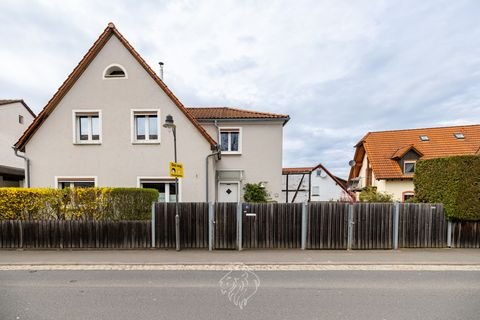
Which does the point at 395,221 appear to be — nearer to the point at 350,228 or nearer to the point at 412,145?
the point at 350,228

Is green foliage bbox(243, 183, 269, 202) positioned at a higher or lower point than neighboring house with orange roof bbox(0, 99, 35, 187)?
lower

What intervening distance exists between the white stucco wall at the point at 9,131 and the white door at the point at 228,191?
17.3 metres

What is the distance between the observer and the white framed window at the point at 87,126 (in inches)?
416

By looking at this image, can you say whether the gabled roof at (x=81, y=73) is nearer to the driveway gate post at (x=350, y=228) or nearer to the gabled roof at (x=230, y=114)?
the gabled roof at (x=230, y=114)

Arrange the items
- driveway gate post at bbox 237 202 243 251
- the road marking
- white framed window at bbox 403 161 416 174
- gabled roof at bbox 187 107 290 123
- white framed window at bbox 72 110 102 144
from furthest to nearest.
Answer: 1. white framed window at bbox 403 161 416 174
2. gabled roof at bbox 187 107 290 123
3. white framed window at bbox 72 110 102 144
4. driveway gate post at bbox 237 202 243 251
5. the road marking

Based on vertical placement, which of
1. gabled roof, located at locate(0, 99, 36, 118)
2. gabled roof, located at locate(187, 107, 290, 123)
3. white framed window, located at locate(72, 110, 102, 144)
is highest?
gabled roof, located at locate(0, 99, 36, 118)

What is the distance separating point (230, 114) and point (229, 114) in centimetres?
6

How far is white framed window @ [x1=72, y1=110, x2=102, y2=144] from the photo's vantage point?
10562 mm

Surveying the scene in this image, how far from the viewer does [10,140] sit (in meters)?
18.6

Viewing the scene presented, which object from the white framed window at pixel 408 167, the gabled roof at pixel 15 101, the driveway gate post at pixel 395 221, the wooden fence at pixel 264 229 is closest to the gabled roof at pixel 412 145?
the white framed window at pixel 408 167

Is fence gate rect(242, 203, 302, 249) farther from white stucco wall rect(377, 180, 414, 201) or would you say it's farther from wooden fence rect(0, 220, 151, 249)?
white stucco wall rect(377, 180, 414, 201)

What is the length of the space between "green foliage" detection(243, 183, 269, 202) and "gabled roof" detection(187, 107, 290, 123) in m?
4.02
